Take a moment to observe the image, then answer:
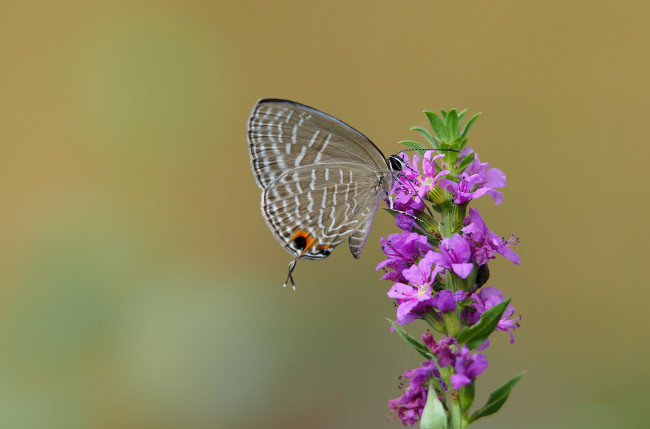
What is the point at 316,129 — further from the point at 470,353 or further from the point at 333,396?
the point at 333,396

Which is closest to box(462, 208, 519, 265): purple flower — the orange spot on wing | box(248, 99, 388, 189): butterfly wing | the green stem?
the green stem

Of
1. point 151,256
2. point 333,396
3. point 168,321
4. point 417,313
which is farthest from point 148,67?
point 417,313

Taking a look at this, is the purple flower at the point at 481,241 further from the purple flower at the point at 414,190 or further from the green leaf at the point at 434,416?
the green leaf at the point at 434,416

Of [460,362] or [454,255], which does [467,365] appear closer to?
[460,362]

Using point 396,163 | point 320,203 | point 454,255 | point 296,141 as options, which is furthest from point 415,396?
point 296,141

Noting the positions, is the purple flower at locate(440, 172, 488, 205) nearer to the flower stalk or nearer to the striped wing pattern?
the flower stalk

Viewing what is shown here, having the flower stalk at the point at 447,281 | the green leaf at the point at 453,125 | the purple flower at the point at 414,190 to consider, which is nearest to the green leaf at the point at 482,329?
the flower stalk at the point at 447,281
